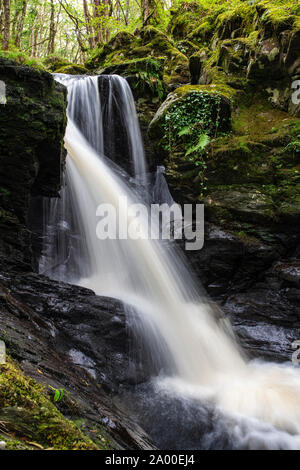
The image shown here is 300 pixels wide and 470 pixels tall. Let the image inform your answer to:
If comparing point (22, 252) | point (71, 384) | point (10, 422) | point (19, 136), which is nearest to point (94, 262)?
point (22, 252)

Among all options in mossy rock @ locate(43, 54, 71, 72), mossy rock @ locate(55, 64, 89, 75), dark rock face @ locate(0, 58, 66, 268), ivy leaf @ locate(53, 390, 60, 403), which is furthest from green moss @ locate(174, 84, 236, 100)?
mossy rock @ locate(43, 54, 71, 72)

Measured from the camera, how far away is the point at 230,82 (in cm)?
780

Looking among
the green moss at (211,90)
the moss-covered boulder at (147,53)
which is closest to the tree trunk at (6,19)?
the moss-covered boulder at (147,53)

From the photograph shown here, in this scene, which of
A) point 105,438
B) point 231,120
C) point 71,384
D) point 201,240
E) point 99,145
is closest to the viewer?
point 105,438

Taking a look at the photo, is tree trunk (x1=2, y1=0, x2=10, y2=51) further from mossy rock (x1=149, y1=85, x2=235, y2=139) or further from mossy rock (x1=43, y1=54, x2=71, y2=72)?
mossy rock (x1=149, y1=85, x2=235, y2=139)

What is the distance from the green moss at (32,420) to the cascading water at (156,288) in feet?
7.93

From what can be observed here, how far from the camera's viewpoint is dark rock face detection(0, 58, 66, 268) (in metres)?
4.48

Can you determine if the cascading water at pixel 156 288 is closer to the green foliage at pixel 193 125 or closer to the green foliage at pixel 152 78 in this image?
the green foliage at pixel 152 78

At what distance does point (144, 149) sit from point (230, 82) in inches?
114

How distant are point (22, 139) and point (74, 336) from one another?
3.08 meters

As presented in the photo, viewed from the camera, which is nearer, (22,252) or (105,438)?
(105,438)

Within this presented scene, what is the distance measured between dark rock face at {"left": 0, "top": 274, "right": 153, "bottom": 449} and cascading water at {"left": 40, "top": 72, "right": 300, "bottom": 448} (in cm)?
60

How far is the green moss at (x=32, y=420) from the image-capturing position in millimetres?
1272

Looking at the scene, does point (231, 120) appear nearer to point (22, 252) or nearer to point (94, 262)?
point (94, 262)
